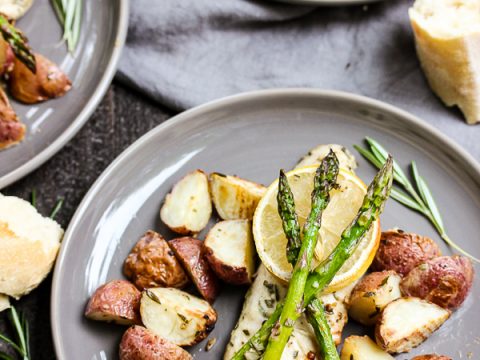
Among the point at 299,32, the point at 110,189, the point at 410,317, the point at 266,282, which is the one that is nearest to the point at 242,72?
the point at 299,32

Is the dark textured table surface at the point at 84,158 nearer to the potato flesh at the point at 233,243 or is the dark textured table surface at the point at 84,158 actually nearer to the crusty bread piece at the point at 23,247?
the crusty bread piece at the point at 23,247

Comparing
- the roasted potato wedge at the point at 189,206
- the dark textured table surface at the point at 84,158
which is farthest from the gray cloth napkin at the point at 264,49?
the roasted potato wedge at the point at 189,206

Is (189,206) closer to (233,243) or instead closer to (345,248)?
→ (233,243)

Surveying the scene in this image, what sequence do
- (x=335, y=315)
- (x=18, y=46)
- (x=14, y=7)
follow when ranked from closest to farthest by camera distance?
(x=335, y=315) → (x=18, y=46) → (x=14, y=7)

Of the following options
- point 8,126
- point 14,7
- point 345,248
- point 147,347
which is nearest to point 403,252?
point 345,248

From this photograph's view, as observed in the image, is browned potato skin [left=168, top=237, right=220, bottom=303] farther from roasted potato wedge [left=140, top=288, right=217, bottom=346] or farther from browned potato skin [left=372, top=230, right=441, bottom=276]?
browned potato skin [left=372, top=230, right=441, bottom=276]

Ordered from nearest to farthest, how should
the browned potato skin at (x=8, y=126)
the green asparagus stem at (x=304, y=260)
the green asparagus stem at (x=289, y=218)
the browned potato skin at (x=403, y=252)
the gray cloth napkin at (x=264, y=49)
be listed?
1. the green asparagus stem at (x=304, y=260)
2. the green asparagus stem at (x=289, y=218)
3. the browned potato skin at (x=403, y=252)
4. the browned potato skin at (x=8, y=126)
5. the gray cloth napkin at (x=264, y=49)

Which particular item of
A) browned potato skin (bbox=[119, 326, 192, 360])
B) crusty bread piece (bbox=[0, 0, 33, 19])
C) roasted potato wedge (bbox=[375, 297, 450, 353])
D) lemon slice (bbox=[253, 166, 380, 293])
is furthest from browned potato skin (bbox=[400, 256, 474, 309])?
crusty bread piece (bbox=[0, 0, 33, 19])
